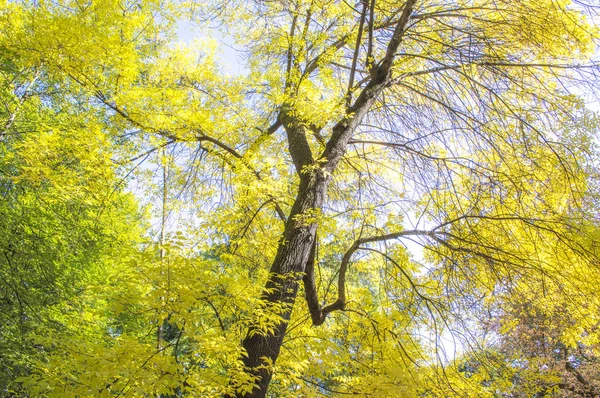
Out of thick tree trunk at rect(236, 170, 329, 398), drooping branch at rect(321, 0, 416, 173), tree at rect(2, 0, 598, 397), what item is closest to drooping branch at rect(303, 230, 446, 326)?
tree at rect(2, 0, 598, 397)

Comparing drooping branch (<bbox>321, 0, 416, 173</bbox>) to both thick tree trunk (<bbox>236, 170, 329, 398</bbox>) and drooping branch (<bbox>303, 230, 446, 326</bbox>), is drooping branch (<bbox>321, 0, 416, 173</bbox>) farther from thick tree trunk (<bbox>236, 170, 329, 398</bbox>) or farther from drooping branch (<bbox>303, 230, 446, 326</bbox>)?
drooping branch (<bbox>303, 230, 446, 326</bbox>)

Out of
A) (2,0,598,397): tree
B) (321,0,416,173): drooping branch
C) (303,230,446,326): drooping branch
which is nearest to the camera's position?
(2,0,598,397): tree

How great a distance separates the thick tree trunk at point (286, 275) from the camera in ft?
10.2

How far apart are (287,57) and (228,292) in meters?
3.46

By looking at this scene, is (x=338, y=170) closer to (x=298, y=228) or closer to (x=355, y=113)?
(x=355, y=113)

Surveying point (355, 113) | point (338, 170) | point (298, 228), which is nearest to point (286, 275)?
point (298, 228)

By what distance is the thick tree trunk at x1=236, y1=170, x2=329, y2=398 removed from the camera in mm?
3114

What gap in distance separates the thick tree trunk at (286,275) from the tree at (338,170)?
16 mm

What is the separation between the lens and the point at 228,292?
9.78ft

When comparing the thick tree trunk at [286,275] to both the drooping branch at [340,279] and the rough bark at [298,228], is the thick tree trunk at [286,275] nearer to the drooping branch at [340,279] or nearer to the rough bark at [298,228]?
the rough bark at [298,228]

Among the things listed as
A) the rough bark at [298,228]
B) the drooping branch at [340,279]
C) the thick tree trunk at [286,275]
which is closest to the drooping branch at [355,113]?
the rough bark at [298,228]

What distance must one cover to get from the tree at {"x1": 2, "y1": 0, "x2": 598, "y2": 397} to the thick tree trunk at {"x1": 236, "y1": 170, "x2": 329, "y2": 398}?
2cm

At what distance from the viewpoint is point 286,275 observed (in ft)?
11.3

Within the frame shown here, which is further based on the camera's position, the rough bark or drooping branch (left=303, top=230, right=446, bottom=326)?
drooping branch (left=303, top=230, right=446, bottom=326)
